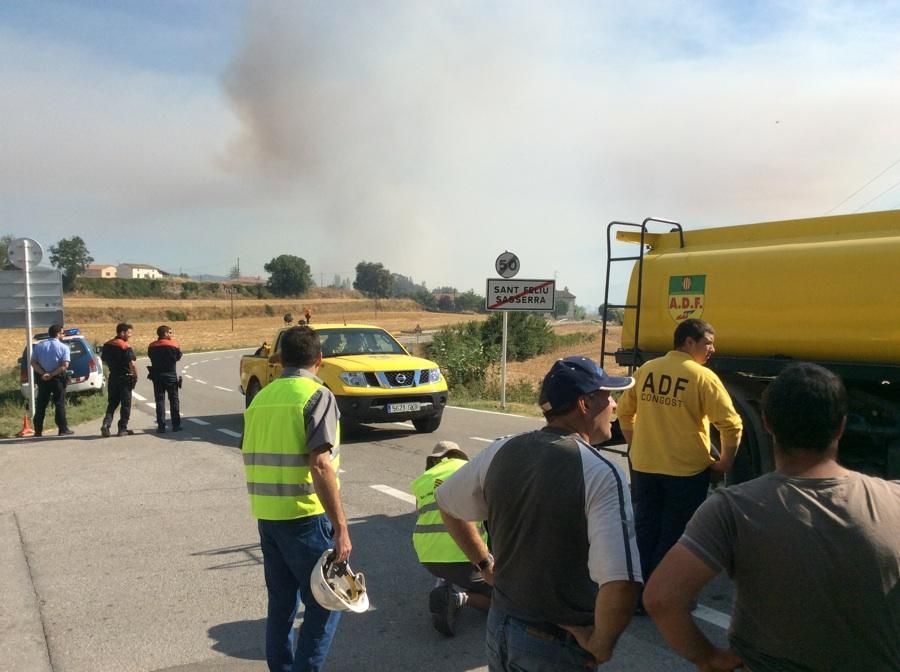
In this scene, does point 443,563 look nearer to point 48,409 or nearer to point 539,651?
point 539,651

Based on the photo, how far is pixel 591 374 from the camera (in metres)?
2.39

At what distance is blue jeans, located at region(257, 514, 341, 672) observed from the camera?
3424mm

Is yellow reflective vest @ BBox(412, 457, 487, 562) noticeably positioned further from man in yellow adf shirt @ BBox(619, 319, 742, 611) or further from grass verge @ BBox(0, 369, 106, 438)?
grass verge @ BBox(0, 369, 106, 438)

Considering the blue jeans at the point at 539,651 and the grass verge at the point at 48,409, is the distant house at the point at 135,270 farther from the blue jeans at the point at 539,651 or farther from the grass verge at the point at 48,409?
the blue jeans at the point at 539,651

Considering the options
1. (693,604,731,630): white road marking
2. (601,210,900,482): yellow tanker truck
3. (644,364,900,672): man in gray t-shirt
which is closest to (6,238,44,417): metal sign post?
(601,210,900,482): yellow tanker truck

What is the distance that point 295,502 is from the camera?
136 inches

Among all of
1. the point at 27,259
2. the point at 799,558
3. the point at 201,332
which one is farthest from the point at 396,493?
the point at 201,332

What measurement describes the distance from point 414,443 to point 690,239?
548 cm

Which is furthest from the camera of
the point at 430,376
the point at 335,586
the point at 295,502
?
the point at 430,376

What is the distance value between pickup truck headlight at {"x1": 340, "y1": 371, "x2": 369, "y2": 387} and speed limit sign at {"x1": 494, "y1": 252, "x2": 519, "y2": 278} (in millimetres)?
4990

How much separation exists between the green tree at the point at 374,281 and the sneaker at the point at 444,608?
125307 millimetres

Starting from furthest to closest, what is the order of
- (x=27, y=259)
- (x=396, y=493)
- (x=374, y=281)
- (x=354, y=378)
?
(x=374, y=281)
(x=27, y=259)
(x=354, y=378)
(x=396, y=493)

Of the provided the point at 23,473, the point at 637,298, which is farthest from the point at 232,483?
the point at 637,298

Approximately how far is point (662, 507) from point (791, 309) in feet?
5.97
